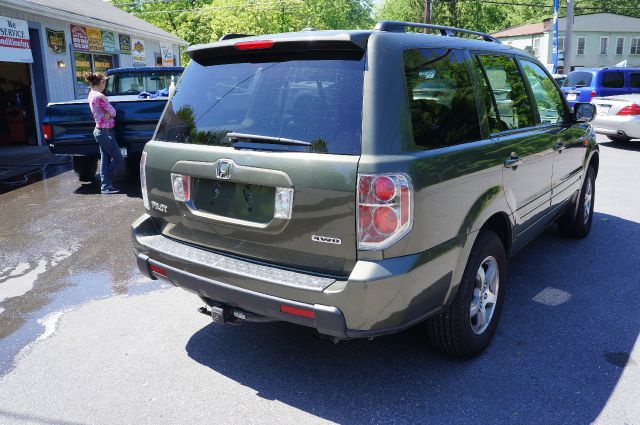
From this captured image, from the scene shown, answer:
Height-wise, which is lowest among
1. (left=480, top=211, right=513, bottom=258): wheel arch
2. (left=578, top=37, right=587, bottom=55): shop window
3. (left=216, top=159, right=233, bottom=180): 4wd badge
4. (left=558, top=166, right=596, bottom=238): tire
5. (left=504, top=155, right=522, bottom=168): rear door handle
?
(left=558, top=166, right=596, bottom=238): tire

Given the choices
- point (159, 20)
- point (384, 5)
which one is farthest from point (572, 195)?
point (384, 5)

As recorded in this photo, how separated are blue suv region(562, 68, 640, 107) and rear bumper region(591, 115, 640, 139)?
101 inches

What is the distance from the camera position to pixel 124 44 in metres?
20.2

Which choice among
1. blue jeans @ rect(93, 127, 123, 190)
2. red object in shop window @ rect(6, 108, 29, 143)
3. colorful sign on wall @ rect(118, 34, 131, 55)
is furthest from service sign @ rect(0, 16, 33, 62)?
blue jeans @ rect(93, 127, 123, 190)

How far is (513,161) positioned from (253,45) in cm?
182

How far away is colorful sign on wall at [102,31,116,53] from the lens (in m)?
18.6

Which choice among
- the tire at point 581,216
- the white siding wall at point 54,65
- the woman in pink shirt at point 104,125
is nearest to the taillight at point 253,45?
the tire at point 581,216

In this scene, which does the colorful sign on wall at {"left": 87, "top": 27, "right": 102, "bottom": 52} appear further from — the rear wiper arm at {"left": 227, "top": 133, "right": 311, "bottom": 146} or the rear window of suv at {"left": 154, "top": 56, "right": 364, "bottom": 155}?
the rear wiper arm at {"left": 227, "top": 133, "right": 311, "bottom": 146}

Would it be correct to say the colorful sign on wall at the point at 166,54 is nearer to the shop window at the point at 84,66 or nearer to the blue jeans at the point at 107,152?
the shop window at the point at 84,66

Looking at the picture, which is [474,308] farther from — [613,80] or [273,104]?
[613,80]

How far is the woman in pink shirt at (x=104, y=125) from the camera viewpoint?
7.96 m

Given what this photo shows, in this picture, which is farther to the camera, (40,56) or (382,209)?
(40,56)

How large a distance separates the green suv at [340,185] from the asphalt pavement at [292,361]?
0.35m

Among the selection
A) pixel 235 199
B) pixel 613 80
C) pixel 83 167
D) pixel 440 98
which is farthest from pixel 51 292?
pixel 613 80
